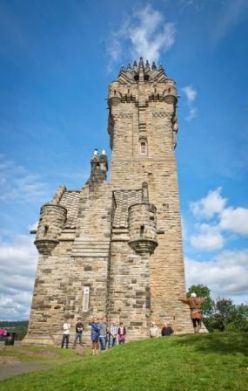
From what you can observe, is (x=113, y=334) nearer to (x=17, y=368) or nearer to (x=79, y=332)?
(x=79, y=332)

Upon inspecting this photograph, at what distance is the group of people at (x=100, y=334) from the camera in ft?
44.0

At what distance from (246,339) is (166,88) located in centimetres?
2499

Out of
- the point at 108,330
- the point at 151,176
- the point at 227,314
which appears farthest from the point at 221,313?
the point at 108,330

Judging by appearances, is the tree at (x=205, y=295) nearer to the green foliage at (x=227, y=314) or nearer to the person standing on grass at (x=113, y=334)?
the green foliage at (x=227, y=314)

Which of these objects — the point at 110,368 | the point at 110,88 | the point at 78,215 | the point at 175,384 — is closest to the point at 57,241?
the point at 78,215

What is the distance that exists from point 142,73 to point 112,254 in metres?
22.2

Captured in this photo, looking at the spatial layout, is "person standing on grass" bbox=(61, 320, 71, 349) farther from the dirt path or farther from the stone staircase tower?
the dirt path

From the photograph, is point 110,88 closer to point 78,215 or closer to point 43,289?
point 78,215

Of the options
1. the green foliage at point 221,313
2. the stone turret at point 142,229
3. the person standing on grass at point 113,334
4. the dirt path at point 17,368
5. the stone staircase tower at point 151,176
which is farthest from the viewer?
the green foliage at point 221,313

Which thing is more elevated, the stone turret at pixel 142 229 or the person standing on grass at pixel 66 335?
the stone turret at pixel 142 229

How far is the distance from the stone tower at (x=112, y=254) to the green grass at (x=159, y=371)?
200 inches

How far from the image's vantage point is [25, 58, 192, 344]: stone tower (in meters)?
15.4

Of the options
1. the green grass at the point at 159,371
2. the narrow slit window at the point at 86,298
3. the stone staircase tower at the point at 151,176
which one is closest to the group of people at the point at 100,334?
the narrow slit window at the point at 86,298

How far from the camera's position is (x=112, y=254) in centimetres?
1714
